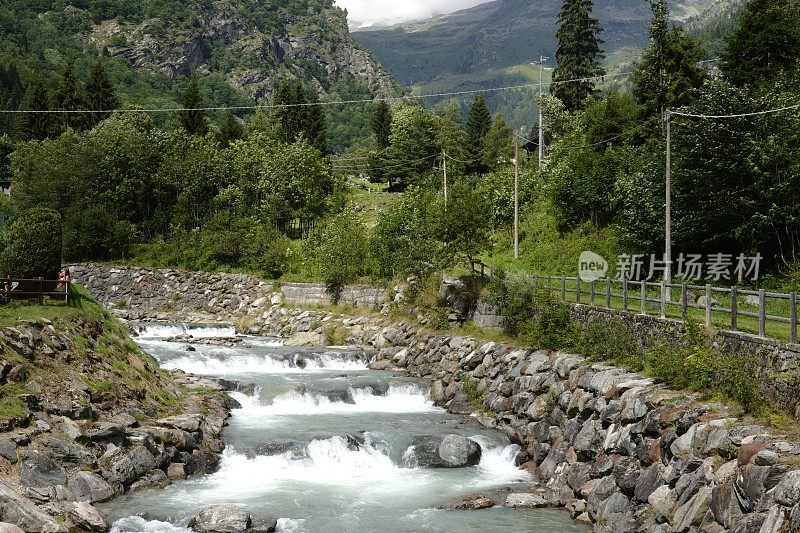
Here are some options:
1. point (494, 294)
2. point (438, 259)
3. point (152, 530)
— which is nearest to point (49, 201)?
point (438, 259)

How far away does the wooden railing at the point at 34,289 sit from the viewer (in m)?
26.1

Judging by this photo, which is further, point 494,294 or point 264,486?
point 494,294

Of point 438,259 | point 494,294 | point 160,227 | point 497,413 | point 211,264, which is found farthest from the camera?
point 160,227

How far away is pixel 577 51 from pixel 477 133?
2461cm

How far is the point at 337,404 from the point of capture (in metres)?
31.8

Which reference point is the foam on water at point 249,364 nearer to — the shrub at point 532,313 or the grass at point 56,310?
the grass at point 56,310

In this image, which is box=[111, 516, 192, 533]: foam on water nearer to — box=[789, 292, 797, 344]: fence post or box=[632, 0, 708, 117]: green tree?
box=[789, 292, 797, 344]: fence post

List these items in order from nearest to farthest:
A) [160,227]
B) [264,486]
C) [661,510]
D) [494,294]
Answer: [661,510], [264,486], [494,294], [160,227]

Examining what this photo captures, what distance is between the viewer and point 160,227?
2699 inches

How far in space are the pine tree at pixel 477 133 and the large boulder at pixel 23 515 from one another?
78.1m

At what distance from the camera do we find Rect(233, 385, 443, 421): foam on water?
30547 mm

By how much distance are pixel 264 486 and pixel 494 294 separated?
18.0 meters

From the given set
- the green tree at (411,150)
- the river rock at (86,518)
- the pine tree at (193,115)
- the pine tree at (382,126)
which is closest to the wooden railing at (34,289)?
the river rock at (86,518)

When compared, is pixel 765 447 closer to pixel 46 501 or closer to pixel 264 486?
pixel 264 486
